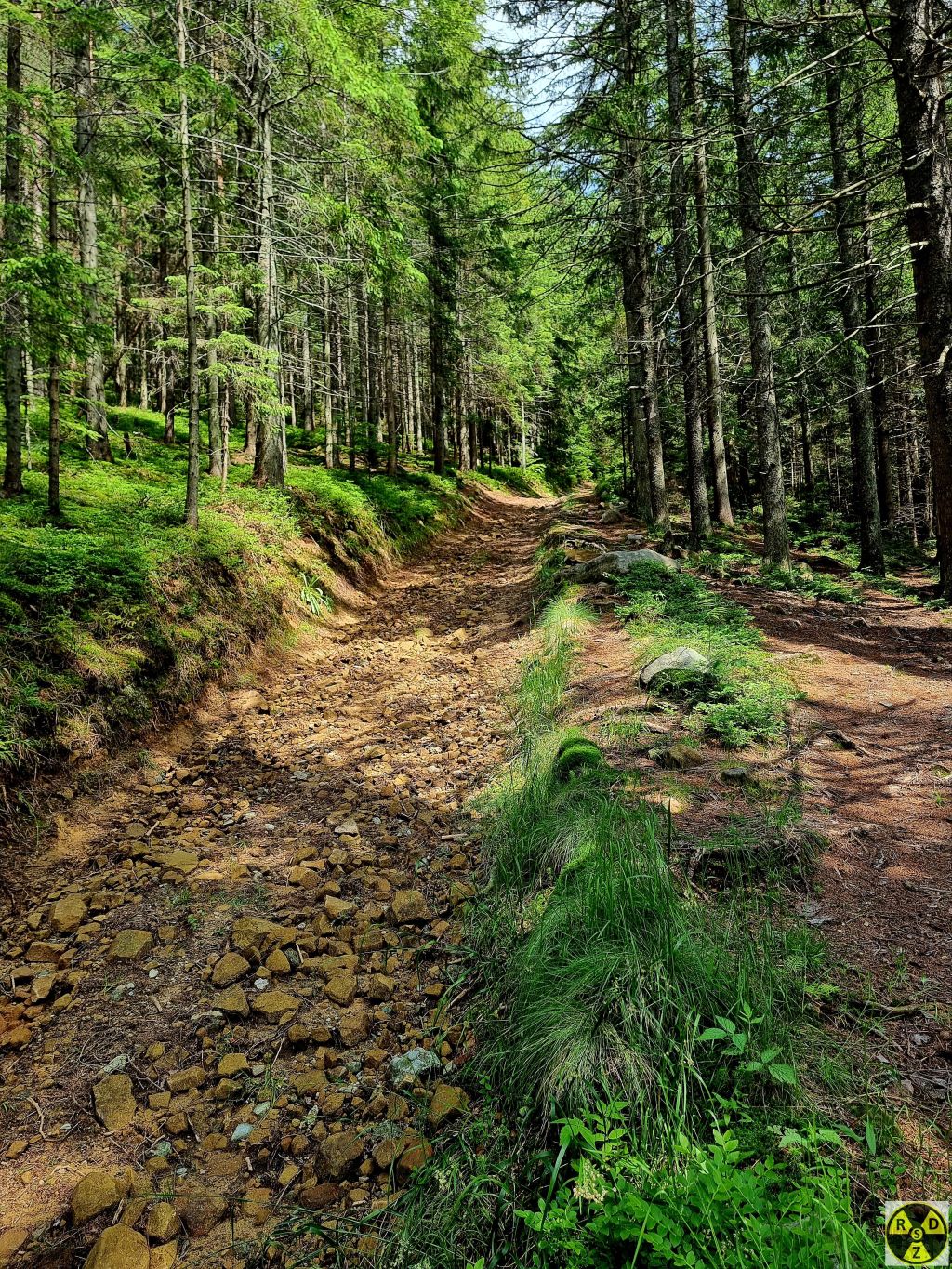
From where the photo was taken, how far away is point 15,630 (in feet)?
16.2

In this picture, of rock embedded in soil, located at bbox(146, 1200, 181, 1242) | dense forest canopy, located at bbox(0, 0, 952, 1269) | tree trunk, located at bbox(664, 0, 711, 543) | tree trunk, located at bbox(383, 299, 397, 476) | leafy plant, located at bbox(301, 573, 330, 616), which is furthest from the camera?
tree trunk, located at bbox(383, 299, 397, 476)

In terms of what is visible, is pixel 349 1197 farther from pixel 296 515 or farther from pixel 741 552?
pixel 741 552

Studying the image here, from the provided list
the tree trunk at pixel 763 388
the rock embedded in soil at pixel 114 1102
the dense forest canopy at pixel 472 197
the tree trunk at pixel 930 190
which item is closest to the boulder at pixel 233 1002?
the rock embedded in soil at pixel 114 1102

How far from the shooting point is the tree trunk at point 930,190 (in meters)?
5.09

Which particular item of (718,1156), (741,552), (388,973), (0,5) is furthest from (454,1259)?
(741,552)

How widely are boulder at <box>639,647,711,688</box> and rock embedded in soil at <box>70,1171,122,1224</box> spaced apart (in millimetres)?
4812

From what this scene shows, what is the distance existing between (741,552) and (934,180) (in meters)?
8.38

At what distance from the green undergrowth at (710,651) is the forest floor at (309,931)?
24 centimetres

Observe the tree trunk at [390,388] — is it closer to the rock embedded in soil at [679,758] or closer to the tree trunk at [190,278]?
the tree trunk at [190,278]

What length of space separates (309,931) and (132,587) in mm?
4397

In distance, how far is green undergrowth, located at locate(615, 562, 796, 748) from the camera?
4781mm

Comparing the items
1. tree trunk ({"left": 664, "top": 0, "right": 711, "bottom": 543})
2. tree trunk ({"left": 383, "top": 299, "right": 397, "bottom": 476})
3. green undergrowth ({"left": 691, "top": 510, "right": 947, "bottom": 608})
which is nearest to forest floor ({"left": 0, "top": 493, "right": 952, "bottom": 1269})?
green undergrowth ({"left": 691, "top": 510, "right": 947, "bottom": 608})

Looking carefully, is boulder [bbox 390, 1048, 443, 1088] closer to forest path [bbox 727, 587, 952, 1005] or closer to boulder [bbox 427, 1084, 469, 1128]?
boulder [bbox 427, 1084, 469, 1128]

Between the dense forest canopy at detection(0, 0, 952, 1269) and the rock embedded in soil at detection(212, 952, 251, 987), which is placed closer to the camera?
the dense forest canopy at detection(0, 0, 952, 1269)
